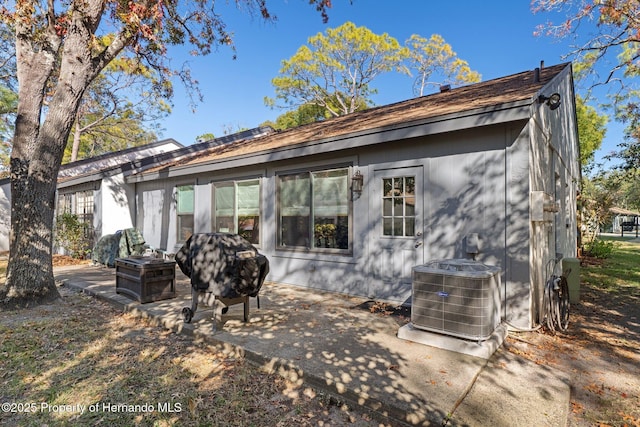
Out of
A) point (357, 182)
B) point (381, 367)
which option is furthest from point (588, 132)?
point (381, 367)

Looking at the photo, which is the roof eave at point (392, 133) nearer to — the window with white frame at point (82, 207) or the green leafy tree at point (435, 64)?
the window with white frame at point (82, 207)

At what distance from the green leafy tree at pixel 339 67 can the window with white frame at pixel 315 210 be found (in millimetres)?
17364

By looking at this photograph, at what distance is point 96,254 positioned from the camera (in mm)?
9055

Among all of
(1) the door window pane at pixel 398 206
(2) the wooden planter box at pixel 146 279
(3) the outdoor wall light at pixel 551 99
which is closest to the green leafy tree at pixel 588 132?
(3) the outdoor wall light at pixel 551 99

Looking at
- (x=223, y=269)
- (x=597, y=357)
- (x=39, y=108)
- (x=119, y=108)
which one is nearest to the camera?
(x=597, y=357)

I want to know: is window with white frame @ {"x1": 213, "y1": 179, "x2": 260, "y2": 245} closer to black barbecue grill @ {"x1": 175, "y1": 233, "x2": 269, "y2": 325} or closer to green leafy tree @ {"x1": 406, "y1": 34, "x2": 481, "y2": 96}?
black barbecue grill @ {"x1": 175, "y1": 233, "x2": 269, "y2": 325}

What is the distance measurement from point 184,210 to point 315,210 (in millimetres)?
4452

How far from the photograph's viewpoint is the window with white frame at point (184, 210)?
8.71 meters

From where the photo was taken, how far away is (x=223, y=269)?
3.81m

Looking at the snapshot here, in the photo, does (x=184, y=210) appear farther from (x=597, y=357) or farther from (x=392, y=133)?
(x=597, y=357)

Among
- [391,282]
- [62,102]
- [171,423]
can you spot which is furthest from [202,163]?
[171,423]

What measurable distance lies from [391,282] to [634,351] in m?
2.77

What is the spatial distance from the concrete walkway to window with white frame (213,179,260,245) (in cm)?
264

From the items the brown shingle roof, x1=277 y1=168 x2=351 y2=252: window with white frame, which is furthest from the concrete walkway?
A: the brown shingle roof
